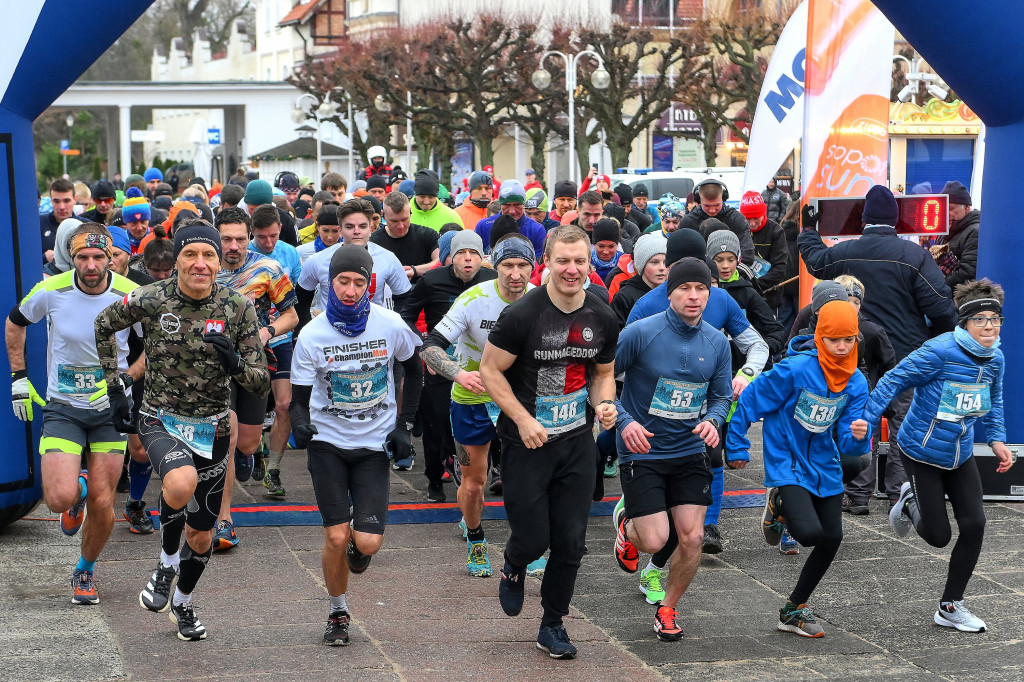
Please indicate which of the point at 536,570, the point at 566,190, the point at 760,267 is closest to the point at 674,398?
the point at 536,570

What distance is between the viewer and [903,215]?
35.5 feet

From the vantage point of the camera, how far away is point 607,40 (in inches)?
1549

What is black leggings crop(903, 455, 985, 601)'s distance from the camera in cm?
664

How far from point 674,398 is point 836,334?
0.83 meters

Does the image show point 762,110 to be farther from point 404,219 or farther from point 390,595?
point 390,595

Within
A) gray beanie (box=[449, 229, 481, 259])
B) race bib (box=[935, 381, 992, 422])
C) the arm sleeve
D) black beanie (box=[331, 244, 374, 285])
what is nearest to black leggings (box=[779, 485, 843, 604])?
race bib (box=[935, 381, 992, 422])

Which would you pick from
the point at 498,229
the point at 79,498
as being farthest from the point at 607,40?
the point at 79,498

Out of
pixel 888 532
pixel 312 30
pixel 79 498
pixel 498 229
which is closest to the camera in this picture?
pixel 79 498

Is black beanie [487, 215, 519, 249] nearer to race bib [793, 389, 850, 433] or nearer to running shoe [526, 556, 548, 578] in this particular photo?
running shoe [526, 556, 548, 578]

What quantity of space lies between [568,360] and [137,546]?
337 centimetres

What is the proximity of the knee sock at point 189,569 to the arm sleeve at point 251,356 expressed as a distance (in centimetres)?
79

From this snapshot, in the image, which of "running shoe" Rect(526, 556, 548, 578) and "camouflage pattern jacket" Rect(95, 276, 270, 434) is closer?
"camouflage pattern jacket" Rect(95, 276, 270, 434)

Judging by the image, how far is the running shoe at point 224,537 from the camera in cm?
793

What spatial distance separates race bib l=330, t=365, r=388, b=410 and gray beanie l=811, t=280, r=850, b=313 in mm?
2337
